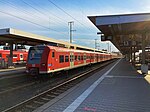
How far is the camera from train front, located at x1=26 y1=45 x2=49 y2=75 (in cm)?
1522

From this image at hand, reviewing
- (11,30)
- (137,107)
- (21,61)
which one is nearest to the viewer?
(137,107)

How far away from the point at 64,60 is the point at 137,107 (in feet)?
38.0

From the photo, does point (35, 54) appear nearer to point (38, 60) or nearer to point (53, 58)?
point (38, 60)

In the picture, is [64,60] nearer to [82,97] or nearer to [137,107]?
[82,97]

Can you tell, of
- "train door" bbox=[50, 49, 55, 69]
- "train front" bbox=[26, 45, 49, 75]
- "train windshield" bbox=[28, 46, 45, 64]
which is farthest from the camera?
"train door" bbox=[50, 49, 55, 69]

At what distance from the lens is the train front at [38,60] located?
49.9 feet

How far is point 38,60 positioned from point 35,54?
690 mm

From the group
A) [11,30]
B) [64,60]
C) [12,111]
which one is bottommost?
[12,111]

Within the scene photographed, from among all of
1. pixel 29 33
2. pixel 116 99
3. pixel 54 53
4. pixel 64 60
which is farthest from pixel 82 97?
pixel 29 33

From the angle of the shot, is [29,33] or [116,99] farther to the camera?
[29,33]

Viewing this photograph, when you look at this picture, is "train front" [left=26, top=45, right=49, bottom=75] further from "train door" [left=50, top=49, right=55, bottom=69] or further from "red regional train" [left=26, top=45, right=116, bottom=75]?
"train door" [left=50, top=49, right=55, bottom=69]

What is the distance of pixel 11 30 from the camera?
70.0ft

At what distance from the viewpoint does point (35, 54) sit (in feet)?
52.6

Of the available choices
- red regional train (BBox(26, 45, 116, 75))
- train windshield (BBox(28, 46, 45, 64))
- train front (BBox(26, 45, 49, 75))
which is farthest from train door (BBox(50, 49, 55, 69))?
train windshield (BBox(28, 46, 45, 64))
